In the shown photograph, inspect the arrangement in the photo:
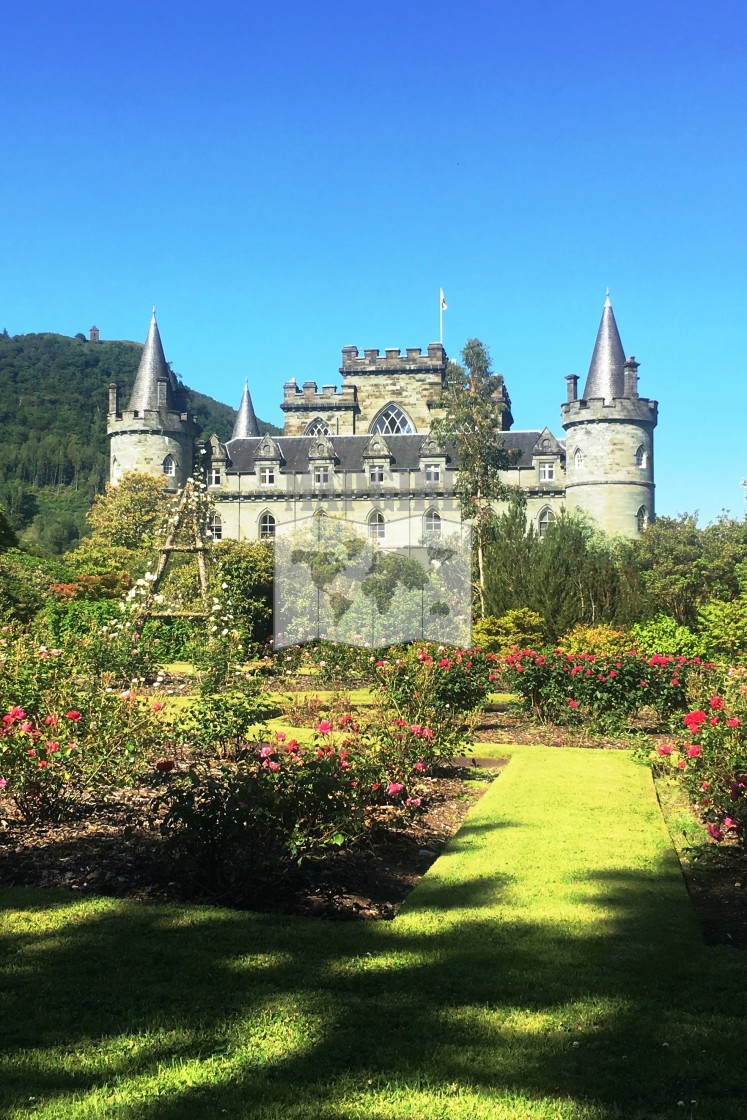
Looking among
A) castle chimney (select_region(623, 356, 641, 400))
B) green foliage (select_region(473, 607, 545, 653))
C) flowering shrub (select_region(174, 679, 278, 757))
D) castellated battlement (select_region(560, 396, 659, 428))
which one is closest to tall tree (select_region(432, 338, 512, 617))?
castellated battlement (select_region(560, 396, 659, 428))

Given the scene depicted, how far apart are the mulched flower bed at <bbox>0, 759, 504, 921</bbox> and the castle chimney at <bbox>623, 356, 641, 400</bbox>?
141ft

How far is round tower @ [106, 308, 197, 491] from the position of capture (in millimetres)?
52281

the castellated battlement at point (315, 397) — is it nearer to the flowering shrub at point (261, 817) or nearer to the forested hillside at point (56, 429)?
the forested hillside at point (56, 429)

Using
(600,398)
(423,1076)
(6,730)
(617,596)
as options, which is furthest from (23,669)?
(600,398)

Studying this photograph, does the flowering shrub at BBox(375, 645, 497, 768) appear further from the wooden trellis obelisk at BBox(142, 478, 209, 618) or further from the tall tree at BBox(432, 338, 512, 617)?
the tall tree at BBox(432, 338, 512, 617)

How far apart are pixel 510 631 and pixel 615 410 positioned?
29633mm

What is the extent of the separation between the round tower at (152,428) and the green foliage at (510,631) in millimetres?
33929

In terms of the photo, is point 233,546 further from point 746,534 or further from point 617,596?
point 746,534

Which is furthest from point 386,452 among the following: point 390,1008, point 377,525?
point 390,1008

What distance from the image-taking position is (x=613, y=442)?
1874 inches

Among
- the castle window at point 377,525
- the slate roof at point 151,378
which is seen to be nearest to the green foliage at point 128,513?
the slate roof at point 151,378

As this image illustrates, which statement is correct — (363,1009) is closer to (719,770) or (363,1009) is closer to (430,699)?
(719,770)

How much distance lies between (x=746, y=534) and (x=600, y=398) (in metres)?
13.0

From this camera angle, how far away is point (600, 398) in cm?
4750
